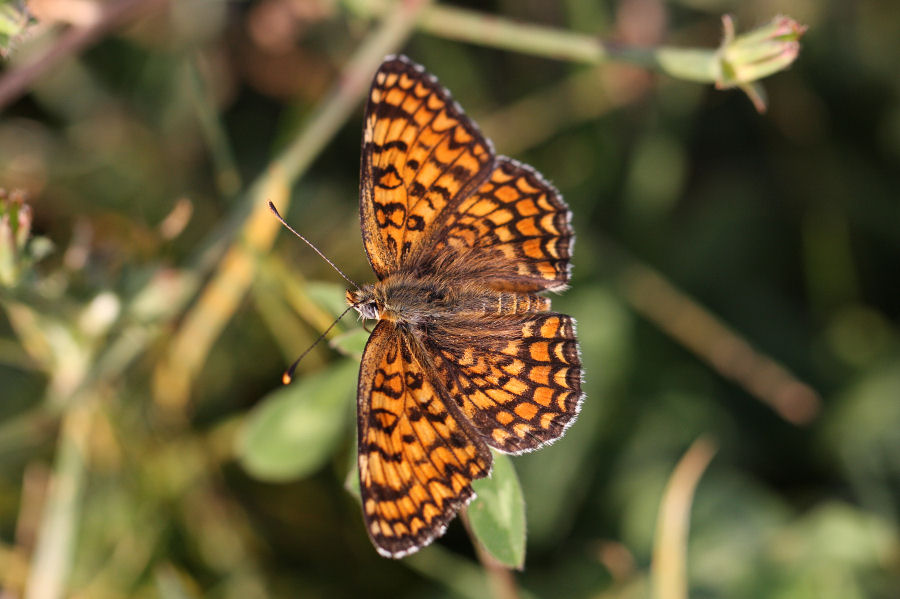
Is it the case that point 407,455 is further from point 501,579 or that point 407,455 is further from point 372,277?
point 372,277

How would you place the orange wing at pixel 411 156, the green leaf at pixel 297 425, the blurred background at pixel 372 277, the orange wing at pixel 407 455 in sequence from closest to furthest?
the orange wing at pixel 407 455 → the orange wing at pixel 411 156 → the green leaf at pixel 297 425 → the blurred background at pixel 372 277

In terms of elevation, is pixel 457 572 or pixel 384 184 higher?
pixel 384 184

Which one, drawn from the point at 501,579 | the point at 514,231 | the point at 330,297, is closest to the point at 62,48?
the point at 330,297

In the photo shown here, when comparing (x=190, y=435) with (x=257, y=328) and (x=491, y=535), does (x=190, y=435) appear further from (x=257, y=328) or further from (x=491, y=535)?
(x=491, y=535)

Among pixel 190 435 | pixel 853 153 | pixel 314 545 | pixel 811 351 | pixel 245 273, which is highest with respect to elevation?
pixel 853 153

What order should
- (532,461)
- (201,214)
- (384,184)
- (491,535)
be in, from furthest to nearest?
1. (201,214)
2. (532,461)
3. (384,184)
4. (491,535)

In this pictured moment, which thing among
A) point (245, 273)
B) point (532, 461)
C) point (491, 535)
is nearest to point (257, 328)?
point (245, 273)

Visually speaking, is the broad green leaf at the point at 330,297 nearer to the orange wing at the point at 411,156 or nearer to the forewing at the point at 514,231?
the orange wing at the point at 411,156

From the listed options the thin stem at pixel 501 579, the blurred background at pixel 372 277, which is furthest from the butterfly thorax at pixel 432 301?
the thin stem at pixel 501 579
